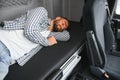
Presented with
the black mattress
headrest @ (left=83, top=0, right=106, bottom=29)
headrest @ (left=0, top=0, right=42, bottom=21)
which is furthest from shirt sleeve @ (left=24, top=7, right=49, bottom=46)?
headrest @ (left=83, top=0, right=106, bottom=29)

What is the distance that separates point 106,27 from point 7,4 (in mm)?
1062

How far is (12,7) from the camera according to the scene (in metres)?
1.84

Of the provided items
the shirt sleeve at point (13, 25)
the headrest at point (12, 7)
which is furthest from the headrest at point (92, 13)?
the headrest at point (12, 7)

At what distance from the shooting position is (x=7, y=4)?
1.76 metres

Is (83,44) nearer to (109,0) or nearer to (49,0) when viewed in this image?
(109,0)

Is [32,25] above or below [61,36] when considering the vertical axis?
above

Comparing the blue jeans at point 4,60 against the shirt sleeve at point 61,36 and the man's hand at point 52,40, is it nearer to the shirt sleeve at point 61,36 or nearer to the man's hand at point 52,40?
the man's hand at point 52,40

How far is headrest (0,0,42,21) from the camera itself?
1.73 metres

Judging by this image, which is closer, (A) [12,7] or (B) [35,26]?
(B) [35,26]

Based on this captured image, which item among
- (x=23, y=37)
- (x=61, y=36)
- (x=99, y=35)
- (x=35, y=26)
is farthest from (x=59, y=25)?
(x=99, y=35)

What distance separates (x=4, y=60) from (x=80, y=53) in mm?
828

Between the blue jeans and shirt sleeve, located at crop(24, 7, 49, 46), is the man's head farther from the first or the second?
the blue jeans

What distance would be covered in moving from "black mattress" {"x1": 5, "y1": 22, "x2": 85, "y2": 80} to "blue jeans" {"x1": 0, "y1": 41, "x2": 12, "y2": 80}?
42 millimetres

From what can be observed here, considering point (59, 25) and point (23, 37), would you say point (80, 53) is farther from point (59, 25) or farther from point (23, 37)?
point (23, 37)
